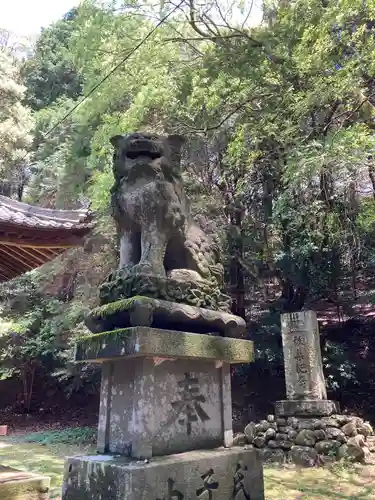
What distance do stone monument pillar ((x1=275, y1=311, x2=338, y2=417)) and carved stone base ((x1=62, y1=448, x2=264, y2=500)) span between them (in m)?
5.43

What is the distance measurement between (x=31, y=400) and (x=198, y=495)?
46.8 ft

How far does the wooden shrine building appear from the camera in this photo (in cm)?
436

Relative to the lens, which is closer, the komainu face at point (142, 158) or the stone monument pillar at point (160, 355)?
the stone monument pillar at point (160, 355)

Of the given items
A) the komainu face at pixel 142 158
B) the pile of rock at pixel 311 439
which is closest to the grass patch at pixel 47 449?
the pile of rock at pixel 311 439

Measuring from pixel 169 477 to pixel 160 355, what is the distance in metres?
0.70

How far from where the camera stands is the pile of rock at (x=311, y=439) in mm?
7258

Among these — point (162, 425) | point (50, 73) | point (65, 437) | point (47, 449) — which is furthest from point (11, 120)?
point (162, 425)

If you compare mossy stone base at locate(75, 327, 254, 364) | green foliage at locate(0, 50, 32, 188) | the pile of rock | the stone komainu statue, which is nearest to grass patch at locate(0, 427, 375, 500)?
the pile of rock

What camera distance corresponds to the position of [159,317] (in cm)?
284

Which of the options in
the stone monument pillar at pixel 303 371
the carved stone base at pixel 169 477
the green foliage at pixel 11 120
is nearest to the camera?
the carved stone base at pixel 169 477

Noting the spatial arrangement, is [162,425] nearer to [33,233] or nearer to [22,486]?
[22,486]

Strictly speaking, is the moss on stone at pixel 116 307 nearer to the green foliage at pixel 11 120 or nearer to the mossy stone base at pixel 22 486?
the mossy stone base at pixel 22 486

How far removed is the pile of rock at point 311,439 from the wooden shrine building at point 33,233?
5.46 metres

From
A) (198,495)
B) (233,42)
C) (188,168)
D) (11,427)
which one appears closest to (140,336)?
(198,495)
